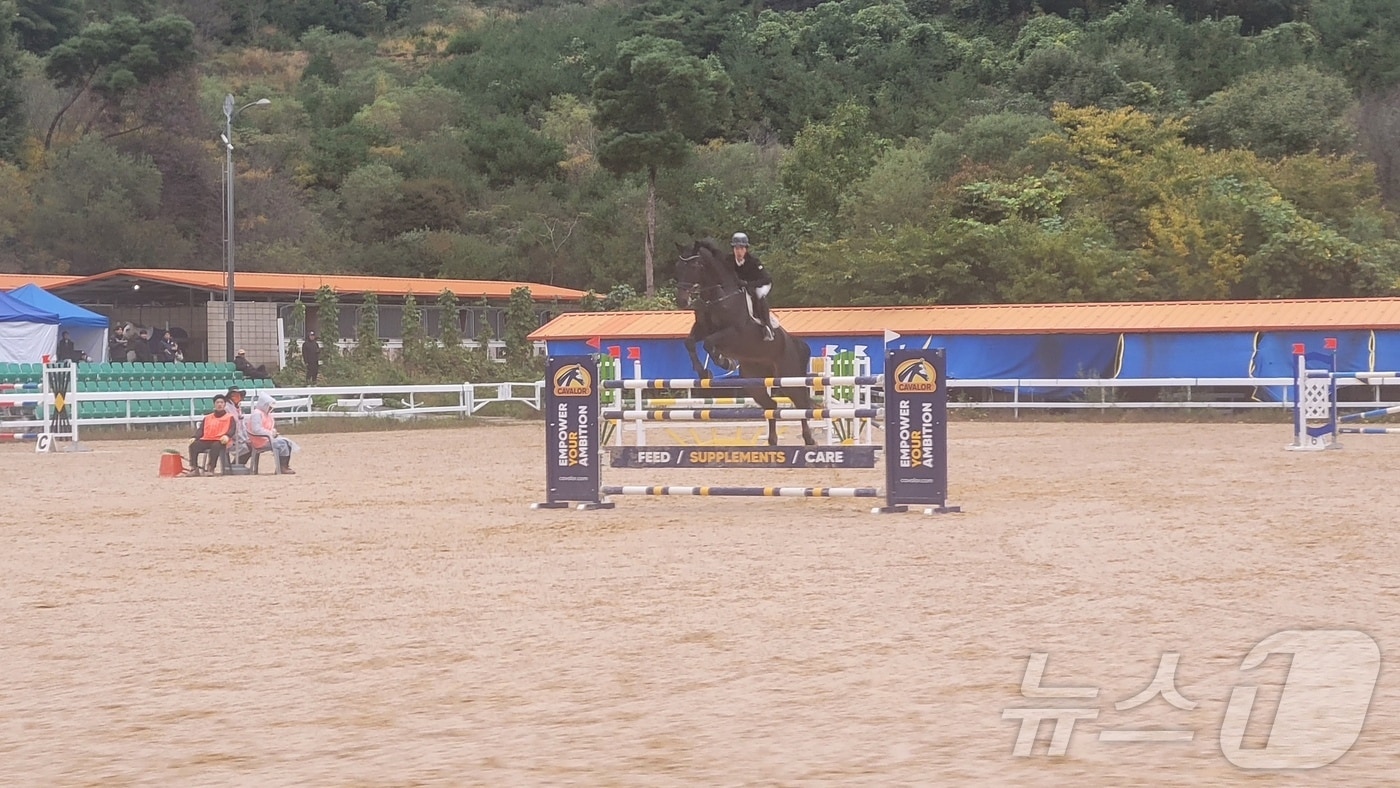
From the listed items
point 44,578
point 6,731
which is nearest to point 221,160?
point 44,578

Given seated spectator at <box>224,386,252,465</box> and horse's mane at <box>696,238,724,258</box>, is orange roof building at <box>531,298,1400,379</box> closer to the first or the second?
seated spectator at <box>224,386,252,465</box>

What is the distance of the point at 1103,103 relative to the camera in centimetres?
6003

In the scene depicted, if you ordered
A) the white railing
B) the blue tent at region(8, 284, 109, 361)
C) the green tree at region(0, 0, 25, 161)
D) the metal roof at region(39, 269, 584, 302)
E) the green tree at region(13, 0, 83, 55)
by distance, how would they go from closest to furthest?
the white railing
the blue tent at region(8, 284, 109, 361)
the metal roof at region(39, 269, 584, 302)
the green tree at region(0, 0, 25, 161)
the green tree at region(13, 0, 83, 55)

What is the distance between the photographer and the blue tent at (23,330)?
33.8 metres

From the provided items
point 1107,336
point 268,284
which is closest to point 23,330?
point 268,284

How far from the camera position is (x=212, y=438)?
61.4 feet

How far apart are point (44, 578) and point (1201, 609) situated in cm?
672

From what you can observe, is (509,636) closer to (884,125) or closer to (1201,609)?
(1201,609)

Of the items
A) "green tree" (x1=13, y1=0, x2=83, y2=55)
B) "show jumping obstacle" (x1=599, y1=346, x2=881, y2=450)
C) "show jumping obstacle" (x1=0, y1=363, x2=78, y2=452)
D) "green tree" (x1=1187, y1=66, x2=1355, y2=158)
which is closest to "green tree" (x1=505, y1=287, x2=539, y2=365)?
"show jumping obstacle" (x1=0, y1=363, x2=78, y2=452)

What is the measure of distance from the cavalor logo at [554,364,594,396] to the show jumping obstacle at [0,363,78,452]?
546 inches

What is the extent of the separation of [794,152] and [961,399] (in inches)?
1059

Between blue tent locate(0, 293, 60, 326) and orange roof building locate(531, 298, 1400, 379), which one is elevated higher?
blue tent locate(0, 293, 60, 326)

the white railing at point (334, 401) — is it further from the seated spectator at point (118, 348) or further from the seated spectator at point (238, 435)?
the seated spectator at point (118, 348)

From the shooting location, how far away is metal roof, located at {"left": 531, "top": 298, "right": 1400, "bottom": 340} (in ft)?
110
